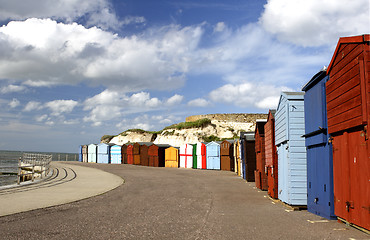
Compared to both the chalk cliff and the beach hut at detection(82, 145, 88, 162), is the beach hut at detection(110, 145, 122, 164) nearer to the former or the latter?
the beach hut at detection(82, 145, 88, 162)

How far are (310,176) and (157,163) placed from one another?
1389 inches

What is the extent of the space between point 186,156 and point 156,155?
485 centimetres

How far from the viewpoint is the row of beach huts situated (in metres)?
7.57

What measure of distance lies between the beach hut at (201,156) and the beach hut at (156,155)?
699cm

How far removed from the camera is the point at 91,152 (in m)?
61.8

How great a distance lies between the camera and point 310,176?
1085 centimetres

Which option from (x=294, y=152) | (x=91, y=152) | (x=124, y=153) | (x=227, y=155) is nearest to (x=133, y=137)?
(x=91, y=152)

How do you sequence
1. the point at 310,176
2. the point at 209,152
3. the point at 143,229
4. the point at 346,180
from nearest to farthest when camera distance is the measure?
the point at 143,229
the point at 346,180
the point at 310,176
the point at 209,152

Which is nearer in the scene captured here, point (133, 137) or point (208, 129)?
point (208, 129)

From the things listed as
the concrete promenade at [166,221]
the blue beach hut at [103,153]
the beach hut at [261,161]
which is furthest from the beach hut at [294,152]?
the blue beach hut at [103,153]

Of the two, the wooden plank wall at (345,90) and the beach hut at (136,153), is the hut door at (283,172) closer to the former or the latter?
the wooden plank wall at (345,90)

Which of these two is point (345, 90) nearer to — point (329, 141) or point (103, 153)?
point (329, 141)

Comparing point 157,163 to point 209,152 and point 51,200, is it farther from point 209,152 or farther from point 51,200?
point 51,200

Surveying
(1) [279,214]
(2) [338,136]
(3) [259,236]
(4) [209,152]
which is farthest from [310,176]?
(4) [209,152]
